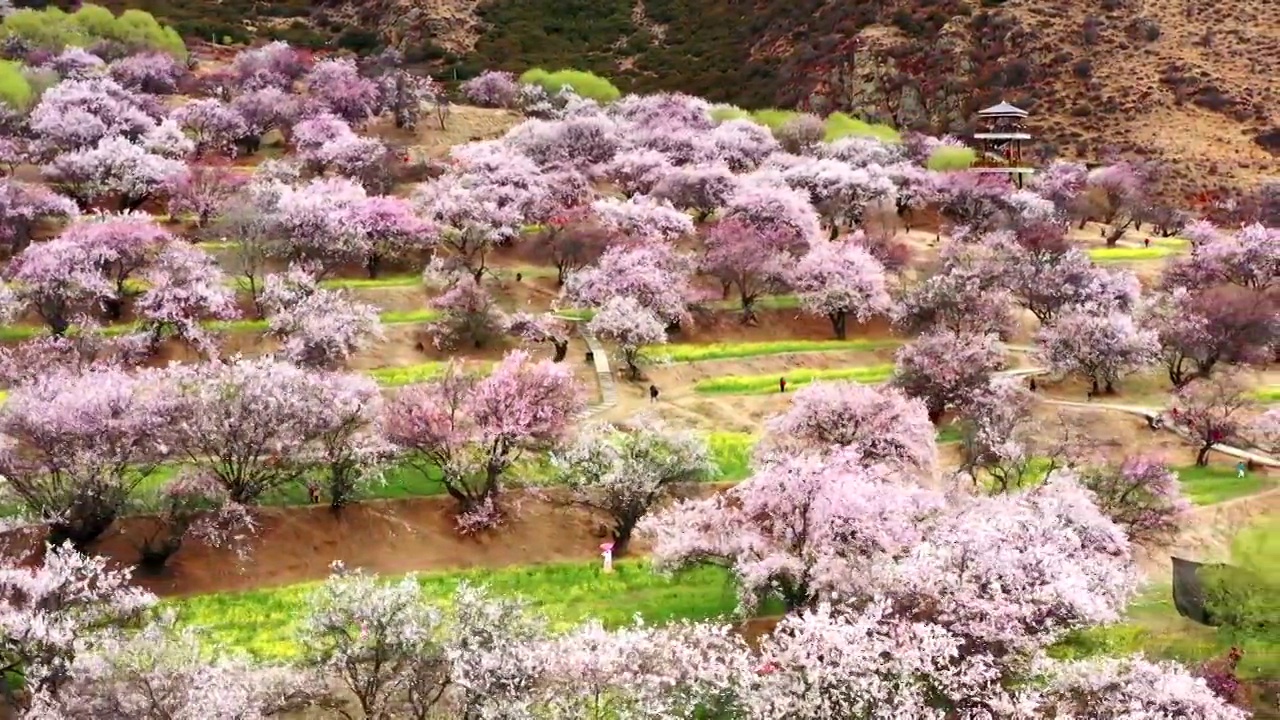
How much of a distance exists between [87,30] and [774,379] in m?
68.1

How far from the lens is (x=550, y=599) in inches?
1086

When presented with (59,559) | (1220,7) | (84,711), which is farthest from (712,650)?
(1220,7)

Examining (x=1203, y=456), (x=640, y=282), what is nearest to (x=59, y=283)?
(x=640, y=282)

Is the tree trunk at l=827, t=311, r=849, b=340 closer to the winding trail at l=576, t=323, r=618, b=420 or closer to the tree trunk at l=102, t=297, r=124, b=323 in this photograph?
the winding trail at l=576, t=323, r=618, b=420

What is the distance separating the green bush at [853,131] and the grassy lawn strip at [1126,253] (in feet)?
63.7

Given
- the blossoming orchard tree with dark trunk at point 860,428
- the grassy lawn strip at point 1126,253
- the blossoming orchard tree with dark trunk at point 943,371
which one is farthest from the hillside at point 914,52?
the blossoming orchard tree with dark trunk at point 860,428

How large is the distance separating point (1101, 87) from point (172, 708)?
3406 inches

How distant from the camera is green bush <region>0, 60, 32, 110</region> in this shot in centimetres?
5866

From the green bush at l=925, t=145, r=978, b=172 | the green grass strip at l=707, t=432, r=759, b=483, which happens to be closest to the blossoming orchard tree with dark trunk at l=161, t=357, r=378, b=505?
the green grass strip at l=707, t=432, r=759, b=483

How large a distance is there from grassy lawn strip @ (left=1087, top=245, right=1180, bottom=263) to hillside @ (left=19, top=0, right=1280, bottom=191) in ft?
61.0

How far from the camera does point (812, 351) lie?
149ft

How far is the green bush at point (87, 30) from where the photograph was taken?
76938mm

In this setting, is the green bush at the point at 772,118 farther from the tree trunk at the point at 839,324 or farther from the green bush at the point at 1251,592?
the green bush at the point at 1251,592

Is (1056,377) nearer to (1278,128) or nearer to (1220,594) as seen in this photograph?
(1220,594)
